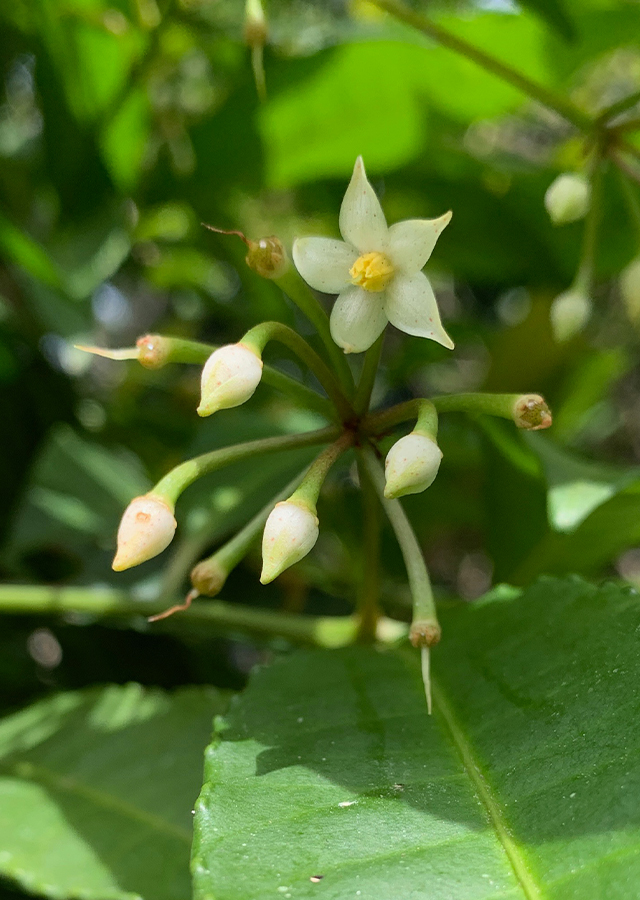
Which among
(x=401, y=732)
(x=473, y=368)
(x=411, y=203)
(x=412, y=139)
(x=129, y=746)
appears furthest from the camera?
(x=473, y=368)

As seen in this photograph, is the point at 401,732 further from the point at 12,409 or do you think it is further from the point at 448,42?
the point at 12,409

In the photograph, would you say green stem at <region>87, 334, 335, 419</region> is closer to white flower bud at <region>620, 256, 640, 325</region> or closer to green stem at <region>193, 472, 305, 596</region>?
green stem at <region>193, 472, 305, 596</region>

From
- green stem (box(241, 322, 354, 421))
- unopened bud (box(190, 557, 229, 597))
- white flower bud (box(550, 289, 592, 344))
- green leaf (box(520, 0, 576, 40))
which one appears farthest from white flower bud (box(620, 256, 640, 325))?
unopened bud (box(190, 557, 229, 597))

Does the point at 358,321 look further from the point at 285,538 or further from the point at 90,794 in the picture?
the point at 90,794

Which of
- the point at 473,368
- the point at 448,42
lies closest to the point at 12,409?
the point at 448,42

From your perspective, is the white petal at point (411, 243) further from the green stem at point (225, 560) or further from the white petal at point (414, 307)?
the green stem at point (225, 560)

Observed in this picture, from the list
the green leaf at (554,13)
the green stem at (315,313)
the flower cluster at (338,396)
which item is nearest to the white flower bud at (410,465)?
the flower cluster at (338,396)
